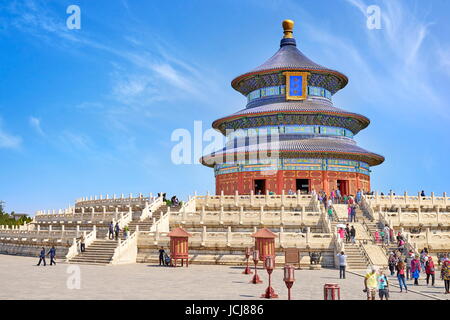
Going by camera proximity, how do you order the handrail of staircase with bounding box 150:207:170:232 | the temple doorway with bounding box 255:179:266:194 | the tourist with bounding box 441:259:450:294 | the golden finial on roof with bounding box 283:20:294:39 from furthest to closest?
1. the golden finial on roof with bounding box 283:20:294:39
2. the temple doorway with bounding box 255:179:266:194
3. the handrail of staircase with bounding box 150:207:170:232
4. the tourist with bounding box 441:259:450:294

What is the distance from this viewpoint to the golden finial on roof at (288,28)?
66.5 m

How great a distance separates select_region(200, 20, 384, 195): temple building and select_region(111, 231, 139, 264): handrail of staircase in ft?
66.7

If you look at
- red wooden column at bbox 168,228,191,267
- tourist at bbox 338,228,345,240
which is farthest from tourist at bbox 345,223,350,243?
red wooden column at bbox 168,228,191,267

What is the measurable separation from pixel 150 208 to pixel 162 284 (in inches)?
784

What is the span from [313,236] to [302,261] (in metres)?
1.71

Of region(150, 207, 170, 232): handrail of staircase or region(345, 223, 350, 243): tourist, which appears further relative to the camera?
region(150, 207, 170, 232): handrail of staircase

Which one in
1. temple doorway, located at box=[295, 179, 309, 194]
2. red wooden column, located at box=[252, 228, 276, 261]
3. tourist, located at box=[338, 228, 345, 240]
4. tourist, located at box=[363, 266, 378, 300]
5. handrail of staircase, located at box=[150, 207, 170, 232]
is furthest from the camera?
temple doorway, located at box=[295, 179, 309, 194]

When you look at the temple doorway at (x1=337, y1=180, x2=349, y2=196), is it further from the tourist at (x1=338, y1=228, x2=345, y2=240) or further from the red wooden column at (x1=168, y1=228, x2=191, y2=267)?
the red wooden column at (x1=168, y1=228, x2=191, y2=267)

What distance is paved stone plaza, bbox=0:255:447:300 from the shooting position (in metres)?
18.3

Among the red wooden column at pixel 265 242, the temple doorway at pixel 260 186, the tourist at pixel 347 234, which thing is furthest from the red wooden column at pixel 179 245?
the temple doorway at pixel 260 186

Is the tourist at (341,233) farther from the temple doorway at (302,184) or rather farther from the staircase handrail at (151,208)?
the temple doorway at (302,184)

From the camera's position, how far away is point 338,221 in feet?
121

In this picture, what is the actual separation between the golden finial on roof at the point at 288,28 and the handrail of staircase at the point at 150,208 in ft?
109
